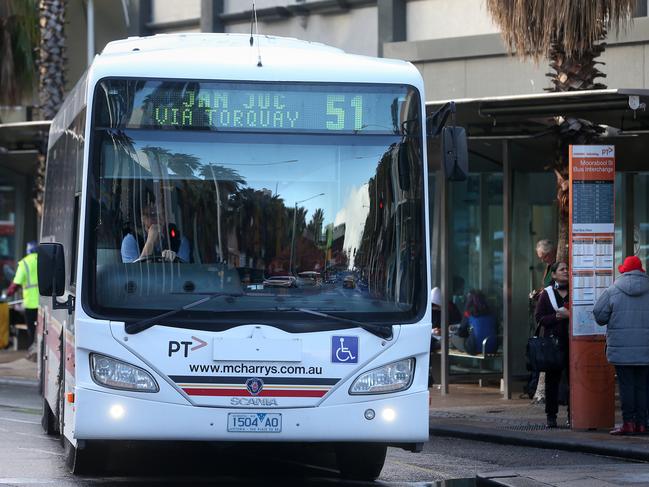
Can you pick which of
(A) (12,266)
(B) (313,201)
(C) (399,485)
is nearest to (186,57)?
(B) (313,201)

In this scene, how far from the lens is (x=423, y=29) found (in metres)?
21.4

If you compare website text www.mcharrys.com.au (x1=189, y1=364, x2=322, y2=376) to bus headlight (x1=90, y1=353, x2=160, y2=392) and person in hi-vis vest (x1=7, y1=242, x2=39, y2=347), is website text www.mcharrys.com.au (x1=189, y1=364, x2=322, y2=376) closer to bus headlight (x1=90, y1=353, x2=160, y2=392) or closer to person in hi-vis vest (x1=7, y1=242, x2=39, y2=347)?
bus headlight (x1=90, y1=353, x2=160, y2=392)

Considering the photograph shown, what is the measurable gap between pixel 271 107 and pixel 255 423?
2.09m

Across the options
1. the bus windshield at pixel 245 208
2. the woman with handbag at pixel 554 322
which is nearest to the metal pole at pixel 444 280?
the woman with handbag at pixel 554 322

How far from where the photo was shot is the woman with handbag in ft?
46.6

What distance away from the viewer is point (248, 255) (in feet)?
29.8

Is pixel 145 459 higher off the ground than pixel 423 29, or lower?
lower

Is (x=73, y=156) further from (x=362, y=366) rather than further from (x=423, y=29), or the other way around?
(x=423, y=29)

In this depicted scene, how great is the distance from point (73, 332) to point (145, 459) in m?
2.69

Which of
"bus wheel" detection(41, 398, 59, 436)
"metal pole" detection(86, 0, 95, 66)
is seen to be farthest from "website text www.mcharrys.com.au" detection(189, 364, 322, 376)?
"metal pole" detection(86, 0, 95, 66)

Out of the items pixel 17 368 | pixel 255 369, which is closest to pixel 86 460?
pixel 255 369

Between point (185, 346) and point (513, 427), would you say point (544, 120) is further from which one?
point (185, 346)

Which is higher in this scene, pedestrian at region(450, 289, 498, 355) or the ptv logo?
the ptv logo

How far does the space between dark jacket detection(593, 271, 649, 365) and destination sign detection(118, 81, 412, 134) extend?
481 cm
